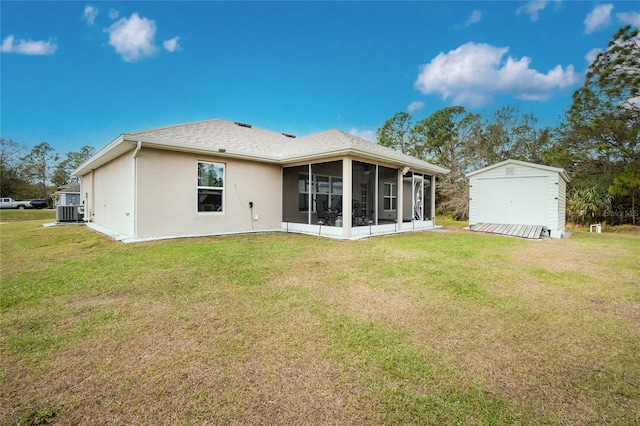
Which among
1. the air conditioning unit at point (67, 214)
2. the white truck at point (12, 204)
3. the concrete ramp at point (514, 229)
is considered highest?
the white truck at point (12, 204)

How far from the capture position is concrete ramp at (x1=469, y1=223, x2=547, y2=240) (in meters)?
10.3

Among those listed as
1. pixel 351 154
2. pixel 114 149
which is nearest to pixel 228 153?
pixel 114 149

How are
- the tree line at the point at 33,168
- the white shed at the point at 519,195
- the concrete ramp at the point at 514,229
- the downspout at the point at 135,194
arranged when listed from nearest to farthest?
the downspout at the point at 135,194 → the concrete ramp at the point at 514,229 → the white shed at the point at 519,195 → the tree line at the point at 33,168

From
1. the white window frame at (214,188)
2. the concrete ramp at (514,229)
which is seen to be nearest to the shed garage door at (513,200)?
the concrete ramp at (514,229)

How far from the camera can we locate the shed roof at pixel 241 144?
7977 millimetres

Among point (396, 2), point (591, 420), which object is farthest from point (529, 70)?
point (591, 420)

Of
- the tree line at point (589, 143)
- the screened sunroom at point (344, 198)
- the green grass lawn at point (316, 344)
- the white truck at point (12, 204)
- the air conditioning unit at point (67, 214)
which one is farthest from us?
the white truck at point (12, 204)

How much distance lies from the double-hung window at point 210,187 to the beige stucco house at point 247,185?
29mm

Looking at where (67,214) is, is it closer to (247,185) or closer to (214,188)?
(214,188)

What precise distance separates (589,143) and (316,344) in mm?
19661

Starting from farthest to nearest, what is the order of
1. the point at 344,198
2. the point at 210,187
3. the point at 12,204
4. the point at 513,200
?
the point at 12,204 < the point at 513,200 < the point at 210,187 < the point at 344,198

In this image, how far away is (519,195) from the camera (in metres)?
11.7

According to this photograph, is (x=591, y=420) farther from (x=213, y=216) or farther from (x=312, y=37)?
(x=312, y=37)

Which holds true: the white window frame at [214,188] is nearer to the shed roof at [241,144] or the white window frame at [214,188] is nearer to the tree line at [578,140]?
the shed roof at [241,144]
